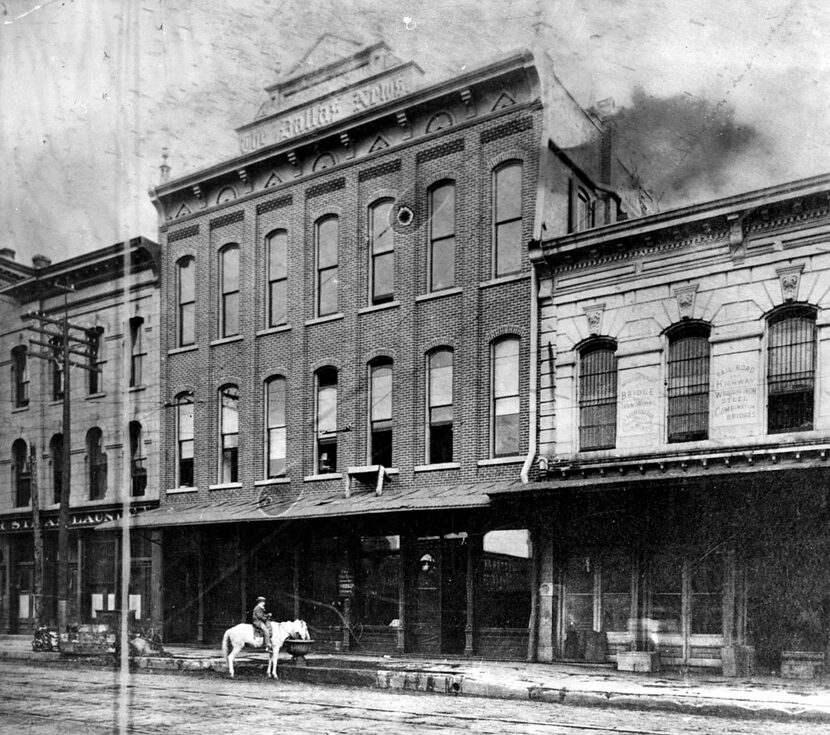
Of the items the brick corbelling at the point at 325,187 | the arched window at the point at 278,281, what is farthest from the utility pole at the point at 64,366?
the brick corbelling at the point at 325,187

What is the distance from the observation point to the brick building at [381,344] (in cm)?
1591

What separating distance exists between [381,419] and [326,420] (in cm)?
121

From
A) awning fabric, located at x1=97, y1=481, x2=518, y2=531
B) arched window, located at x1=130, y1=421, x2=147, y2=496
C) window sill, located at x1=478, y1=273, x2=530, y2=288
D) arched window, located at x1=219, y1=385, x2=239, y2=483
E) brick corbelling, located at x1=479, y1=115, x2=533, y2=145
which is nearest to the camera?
awning fabric, located at x1=97, y1=481, x2=518, y2=531

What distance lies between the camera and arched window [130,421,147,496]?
2053 cm

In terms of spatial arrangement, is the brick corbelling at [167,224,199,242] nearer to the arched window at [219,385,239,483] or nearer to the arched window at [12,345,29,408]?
the arched window at [219,385,239,483]

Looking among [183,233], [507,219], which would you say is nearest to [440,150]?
[507,219]

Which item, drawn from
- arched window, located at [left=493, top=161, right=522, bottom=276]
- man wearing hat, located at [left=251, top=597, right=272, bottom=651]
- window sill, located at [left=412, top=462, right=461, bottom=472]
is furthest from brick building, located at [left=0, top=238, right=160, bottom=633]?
arched window, located at [left=493, top=161, right=522, bottom=276]

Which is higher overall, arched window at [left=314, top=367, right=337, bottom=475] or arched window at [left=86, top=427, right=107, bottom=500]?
arched window at [left=314, top=367, right=337, bottom=475]

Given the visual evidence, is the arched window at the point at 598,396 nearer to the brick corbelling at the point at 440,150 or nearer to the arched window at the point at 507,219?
the arched window at the point at 507,219

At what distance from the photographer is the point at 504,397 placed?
52.3 feet

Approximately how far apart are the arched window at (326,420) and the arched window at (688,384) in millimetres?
6343

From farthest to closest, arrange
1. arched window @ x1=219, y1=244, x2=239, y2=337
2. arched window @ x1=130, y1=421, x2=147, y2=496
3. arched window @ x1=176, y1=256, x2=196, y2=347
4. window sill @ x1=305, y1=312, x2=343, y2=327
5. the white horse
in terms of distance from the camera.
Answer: arched window @ x1=130, y1=421, x2=147, y2=496 → arched window @ x1=176, y1=256, x2=196, y2=347 → arched window @ x1=219, y1=244, x2=239, y2=337 → window sill @ x1=305, y1=312, x2=343, y2=327 → the white horse

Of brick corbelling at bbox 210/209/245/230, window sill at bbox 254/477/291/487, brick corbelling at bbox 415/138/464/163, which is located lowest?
window sill at bbox 254/477/291/487

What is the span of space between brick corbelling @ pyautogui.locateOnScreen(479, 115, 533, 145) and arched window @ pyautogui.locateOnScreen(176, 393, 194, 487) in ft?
27.1
